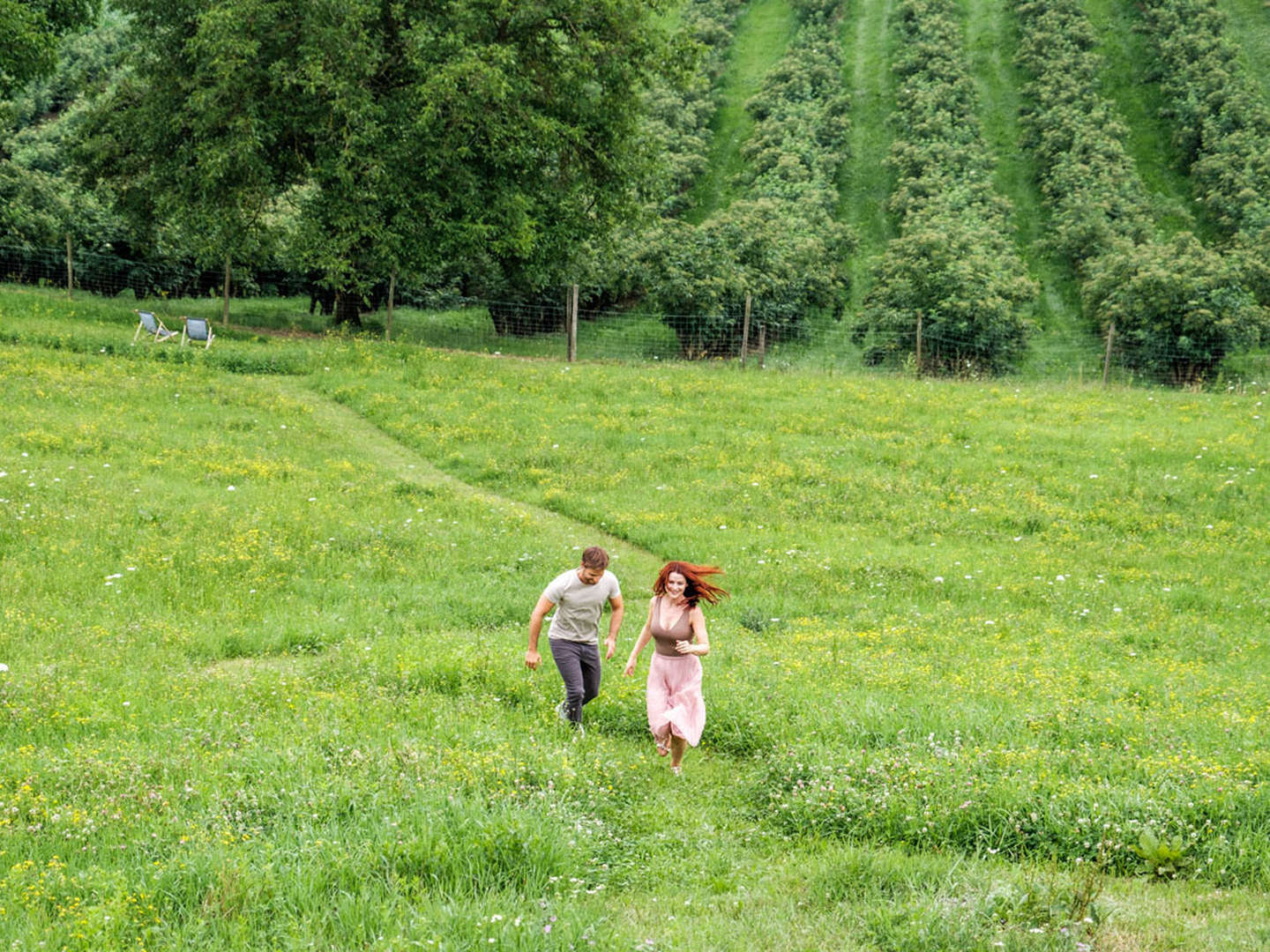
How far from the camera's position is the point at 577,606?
9055 mm

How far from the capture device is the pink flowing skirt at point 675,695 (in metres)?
8.67

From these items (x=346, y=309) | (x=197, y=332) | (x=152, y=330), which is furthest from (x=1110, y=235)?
(x=152, y=330)

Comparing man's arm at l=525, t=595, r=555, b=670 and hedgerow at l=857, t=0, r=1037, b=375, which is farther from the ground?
hedgerow at l=857, t=0, r=1037, b=375

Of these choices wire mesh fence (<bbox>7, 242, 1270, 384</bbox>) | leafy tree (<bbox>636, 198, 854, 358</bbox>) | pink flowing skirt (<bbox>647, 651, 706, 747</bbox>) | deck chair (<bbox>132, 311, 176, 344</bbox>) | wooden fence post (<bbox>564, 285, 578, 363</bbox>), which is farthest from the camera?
leafy tree (<bbox>636, 198, 854, 358</bbox>)

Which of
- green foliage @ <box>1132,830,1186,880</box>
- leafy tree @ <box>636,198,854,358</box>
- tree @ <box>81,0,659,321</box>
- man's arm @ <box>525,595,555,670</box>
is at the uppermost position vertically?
tree @ <box>81,0,659,321</box>

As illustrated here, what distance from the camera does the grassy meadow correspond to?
19.7 feet

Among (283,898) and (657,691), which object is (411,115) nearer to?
(657,691)

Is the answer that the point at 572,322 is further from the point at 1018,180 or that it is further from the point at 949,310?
the point at 1018,180

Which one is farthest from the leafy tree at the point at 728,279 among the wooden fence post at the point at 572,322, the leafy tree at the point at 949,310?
the wooden fence post at the point at 572,322

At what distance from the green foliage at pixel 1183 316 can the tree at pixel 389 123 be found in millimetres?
17577

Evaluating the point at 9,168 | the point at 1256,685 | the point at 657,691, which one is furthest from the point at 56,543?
the point at 9,168

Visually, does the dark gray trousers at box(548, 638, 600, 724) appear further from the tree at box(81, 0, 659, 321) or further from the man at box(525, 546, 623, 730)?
the tree at box(81, 0, 659, 321)

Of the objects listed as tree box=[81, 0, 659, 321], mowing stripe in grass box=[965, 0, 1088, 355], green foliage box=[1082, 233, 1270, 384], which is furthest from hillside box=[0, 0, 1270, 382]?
tree box=[81, 0, 659, 321]

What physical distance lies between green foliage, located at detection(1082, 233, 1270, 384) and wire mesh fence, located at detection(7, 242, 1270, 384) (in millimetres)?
223
